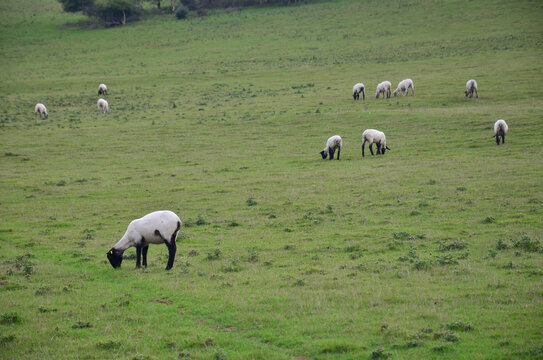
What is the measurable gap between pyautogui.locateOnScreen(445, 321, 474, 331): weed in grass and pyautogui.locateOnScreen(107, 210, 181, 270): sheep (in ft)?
27.2

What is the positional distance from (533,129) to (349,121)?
42.6 feet

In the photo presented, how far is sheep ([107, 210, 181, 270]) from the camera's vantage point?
15.9 m

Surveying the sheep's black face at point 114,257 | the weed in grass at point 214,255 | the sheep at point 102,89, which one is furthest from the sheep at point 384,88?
the sheep's black face at point 114,257

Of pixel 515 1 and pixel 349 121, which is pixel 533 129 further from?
pixel 515 1

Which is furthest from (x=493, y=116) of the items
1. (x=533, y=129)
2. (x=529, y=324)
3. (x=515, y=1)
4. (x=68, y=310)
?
(x=515, y=1)

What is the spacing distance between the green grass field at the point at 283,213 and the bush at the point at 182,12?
43307 mm

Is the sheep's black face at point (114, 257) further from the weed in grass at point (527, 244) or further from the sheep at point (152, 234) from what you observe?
the weed in grass at point (527, 244)

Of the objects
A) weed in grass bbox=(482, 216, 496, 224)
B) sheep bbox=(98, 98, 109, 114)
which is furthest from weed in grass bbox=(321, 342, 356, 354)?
sheep bbox=(98, 98, 109, 114)

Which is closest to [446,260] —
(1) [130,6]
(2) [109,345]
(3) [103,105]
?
(2) [109,345]

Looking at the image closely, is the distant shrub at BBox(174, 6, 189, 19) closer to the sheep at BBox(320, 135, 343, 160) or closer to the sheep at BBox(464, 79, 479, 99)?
the sheep at BBox(464, 79, 479, 99)

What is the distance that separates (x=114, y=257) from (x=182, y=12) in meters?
97.1

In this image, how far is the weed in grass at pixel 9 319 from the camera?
12.5 m

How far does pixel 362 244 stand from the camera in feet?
57.5

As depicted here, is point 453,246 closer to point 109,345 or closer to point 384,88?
point 109,345
